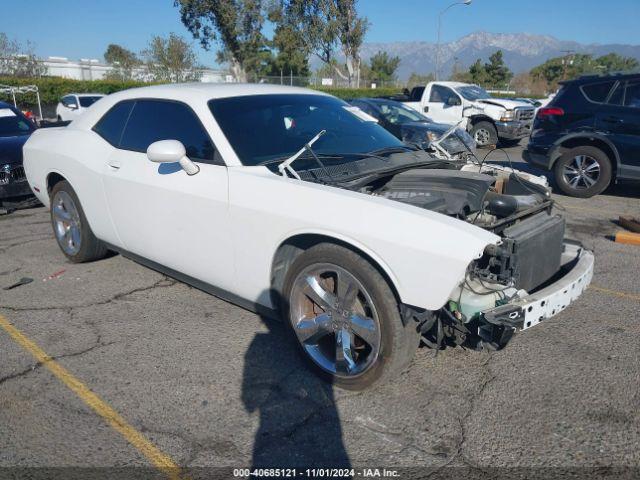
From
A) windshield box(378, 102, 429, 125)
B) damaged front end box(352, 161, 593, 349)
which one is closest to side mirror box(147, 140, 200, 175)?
damaged front end box(352, 161, 593, 349)

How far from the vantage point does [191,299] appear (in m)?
4.28

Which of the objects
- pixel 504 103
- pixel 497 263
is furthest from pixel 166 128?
pixel 504 103

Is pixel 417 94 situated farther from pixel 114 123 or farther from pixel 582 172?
pixel 114 123

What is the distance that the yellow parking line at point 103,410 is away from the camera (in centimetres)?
245

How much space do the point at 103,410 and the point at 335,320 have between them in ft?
4.41

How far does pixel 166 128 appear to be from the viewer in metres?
3.89

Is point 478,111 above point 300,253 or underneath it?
above

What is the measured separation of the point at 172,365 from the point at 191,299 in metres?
1.05

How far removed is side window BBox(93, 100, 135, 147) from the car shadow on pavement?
2083 millimetres

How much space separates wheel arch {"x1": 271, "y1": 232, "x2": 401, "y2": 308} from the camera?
2675mm

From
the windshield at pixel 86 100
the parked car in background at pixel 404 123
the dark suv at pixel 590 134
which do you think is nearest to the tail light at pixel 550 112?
the dark suv at pixel 590 134

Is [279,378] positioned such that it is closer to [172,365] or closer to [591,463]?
[172,365]

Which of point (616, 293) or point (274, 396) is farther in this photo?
point (616, 293)

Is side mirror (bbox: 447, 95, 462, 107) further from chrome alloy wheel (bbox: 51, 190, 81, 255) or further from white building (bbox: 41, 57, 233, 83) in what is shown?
white building (bbox: 41, 57, 233, 83)
